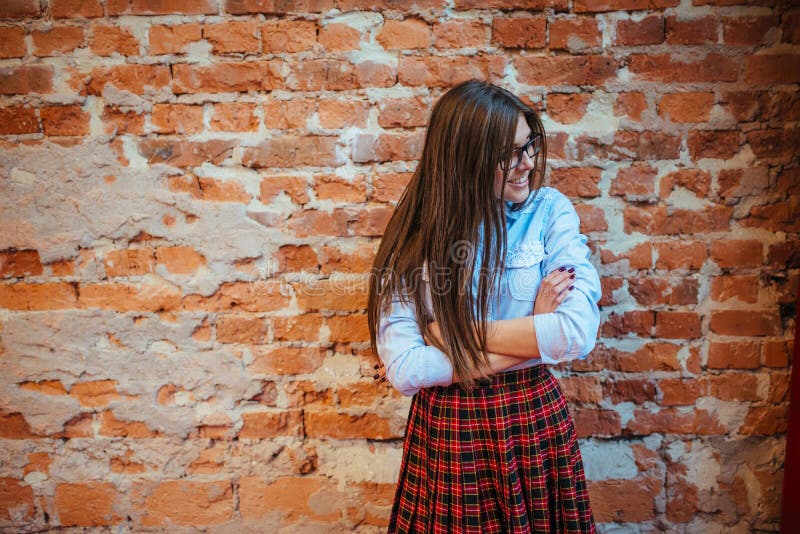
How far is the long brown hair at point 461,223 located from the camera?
1186 millimetres

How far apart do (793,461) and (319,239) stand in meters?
1.52

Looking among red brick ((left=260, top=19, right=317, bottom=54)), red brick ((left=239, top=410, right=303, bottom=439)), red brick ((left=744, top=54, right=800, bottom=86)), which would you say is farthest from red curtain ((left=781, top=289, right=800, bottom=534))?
red brick ((left=260, top=19, right=317, bottom=54))

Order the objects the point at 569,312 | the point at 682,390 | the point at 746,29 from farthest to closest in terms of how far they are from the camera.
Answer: the point at 682,390 < the point at 746,29 < the point at 569,312

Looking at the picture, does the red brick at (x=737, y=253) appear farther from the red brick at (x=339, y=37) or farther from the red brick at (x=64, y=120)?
the red brick at (x=64, y=120)

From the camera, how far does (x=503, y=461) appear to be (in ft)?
3.94

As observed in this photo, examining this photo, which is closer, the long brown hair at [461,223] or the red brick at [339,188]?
the long brown hair at [461,223]

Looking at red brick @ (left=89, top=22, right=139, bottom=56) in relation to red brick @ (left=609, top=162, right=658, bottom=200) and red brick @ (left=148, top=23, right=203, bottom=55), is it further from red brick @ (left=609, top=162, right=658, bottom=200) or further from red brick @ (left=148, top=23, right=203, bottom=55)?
red brick @ (left=609, top=162, right=658, bottom=200)

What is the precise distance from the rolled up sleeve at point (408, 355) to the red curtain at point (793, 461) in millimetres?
1073

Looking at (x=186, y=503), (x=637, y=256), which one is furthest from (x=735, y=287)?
(x=186, y=503)

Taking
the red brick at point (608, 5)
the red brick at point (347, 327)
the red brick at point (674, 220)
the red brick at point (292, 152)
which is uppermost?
the red brick at point (608, 5)

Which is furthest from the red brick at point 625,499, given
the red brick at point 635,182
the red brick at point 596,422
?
the red brick at point 635,182

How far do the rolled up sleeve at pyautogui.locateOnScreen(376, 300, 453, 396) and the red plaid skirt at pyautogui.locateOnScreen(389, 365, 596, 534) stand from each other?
0.10m

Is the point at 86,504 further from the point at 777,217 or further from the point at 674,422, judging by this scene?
the point at 777,217

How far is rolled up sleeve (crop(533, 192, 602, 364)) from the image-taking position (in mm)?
1133
